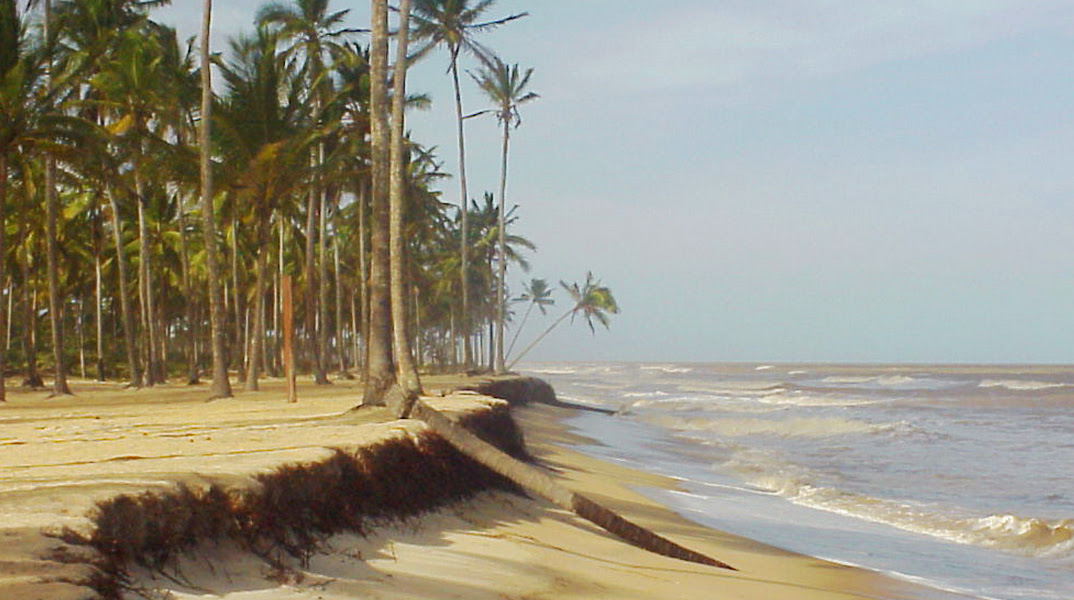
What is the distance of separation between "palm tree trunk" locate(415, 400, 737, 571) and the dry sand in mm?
147

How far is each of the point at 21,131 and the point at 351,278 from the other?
33183 millimetres

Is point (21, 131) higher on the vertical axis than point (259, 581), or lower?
higher

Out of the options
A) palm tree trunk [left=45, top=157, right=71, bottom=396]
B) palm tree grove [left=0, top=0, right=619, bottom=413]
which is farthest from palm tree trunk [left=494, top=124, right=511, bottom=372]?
palm tree trunk [left=45, top=157, right=71, bottom=396]

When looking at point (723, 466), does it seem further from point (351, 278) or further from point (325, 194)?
point (351, 278)

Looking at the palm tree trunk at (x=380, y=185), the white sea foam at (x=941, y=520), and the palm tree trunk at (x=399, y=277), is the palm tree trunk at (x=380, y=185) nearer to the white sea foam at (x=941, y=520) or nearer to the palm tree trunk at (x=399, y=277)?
the palm tree trunk at (x=399, y=277)

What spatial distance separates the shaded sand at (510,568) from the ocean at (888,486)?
860mm

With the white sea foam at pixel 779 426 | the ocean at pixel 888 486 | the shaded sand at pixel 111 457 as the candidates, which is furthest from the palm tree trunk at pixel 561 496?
the white sea foam at pixel 779 426

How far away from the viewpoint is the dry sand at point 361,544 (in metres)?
4.76

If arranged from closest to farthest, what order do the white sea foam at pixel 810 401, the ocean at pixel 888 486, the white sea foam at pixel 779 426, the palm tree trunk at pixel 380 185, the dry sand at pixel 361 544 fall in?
the dry sand at pixel 361 544, the ocean at pixel 888 486, the palm tree trunk at pixel 380 185, the white sea foam at pixel 779 426, the white sea foam at pixel 810 401

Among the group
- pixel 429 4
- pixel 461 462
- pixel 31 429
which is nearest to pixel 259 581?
pixel 461 462

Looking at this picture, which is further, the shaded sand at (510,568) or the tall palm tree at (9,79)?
the tall palm tree at (9,79)

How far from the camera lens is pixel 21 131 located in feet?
63.3

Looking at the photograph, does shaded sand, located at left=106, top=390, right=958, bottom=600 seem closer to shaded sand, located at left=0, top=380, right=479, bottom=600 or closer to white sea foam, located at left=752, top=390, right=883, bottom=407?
shaded sand, located at left=0, top=380, right=479, bottom=600

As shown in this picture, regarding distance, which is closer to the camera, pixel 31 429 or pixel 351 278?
pixel 31 429
